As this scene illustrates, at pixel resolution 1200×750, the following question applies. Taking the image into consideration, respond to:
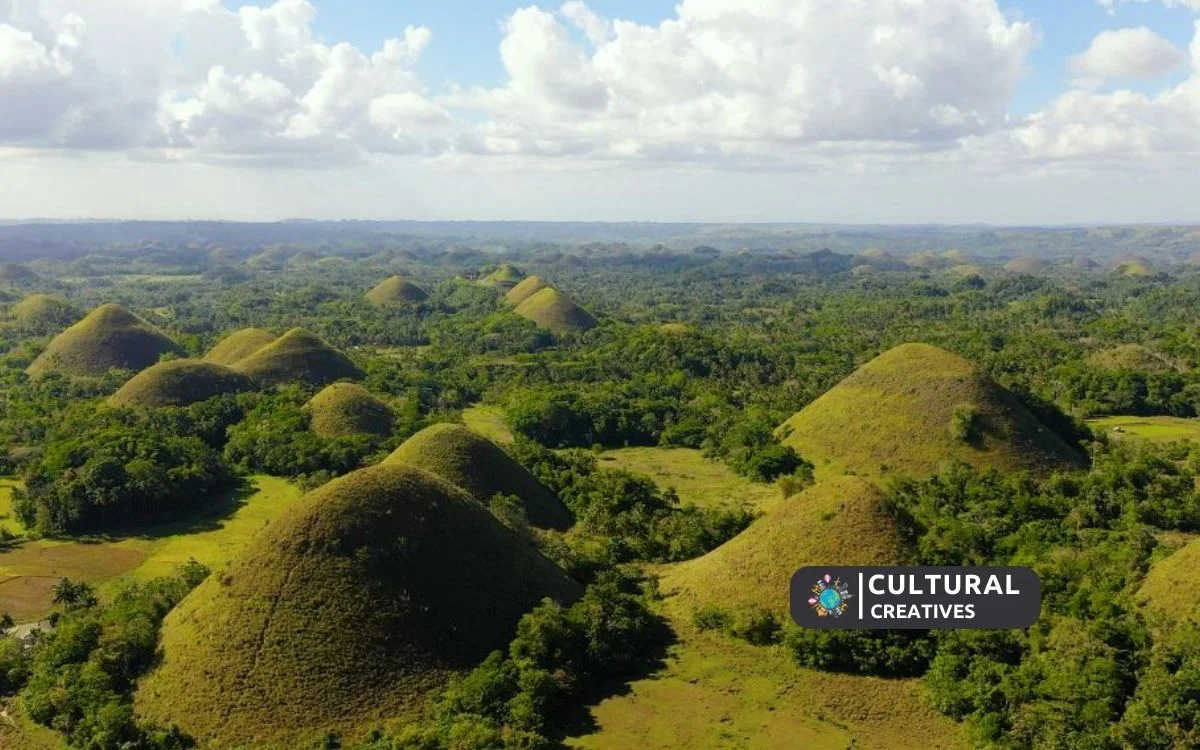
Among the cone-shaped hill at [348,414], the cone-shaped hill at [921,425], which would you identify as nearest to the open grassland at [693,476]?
the cone-shaped hill at [921,425]

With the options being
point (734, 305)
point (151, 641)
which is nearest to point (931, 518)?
point (151, 641)

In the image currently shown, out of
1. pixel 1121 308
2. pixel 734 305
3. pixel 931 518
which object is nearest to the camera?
pixel 931 518

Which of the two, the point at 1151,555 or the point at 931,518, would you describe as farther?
the point at 931,518

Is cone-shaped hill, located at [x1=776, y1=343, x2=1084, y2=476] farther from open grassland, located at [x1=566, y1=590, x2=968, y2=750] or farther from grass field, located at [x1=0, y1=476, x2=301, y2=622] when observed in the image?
grass field, located at [x1=0, y1=476, x2=301, y2=622]

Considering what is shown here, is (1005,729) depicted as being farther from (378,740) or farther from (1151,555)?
(378,740)

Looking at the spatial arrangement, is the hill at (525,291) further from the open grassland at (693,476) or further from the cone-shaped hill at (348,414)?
the open grassland at (693,476)

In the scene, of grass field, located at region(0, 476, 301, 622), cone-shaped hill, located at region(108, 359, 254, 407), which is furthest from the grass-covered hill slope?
grass field, located at region(0, 476, 301, 622)
